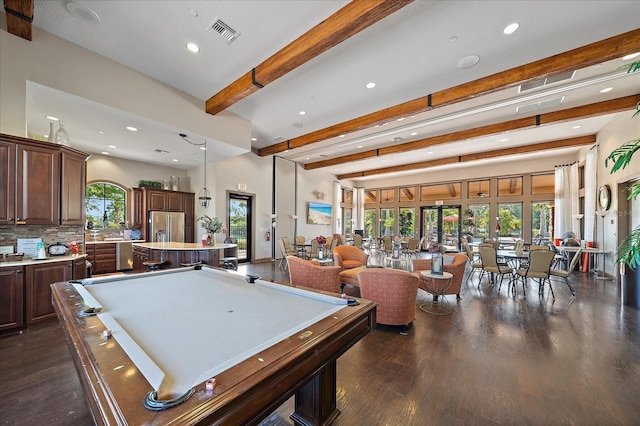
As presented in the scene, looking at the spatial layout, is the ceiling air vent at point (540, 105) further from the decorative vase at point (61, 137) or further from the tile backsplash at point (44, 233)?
the tile backsplash at point (44, 233)

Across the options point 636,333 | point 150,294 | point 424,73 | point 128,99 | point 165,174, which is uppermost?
point 424,73

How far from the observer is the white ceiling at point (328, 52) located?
2924 millimetres

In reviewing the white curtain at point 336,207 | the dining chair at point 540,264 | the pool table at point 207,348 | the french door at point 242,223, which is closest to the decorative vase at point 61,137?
the pool table at point 207,348

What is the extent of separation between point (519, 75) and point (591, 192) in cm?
587

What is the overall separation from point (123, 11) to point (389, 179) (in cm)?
1219

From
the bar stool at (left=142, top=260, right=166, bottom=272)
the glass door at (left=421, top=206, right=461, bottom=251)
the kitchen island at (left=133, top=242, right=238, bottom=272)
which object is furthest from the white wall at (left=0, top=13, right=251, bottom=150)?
the glass door at (left=421, top=206, right=461, bottom=251)

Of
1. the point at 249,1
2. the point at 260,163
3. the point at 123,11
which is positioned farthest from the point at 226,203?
the point at 249,1

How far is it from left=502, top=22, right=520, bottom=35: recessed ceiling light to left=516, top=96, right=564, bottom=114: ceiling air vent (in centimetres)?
298

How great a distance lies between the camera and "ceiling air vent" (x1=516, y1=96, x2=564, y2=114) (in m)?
5.22

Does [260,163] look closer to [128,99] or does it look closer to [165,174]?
[165,174]

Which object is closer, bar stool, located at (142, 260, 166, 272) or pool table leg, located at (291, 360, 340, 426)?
pool table leg, located at (291, 360, 340, 426)

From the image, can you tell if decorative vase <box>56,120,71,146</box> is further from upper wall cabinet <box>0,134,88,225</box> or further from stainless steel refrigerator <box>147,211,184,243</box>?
stainless steel refrigerator <box>147,211,184,243</box>

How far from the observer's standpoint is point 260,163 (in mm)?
8930

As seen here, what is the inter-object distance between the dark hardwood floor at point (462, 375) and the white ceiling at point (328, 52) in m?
3.71
